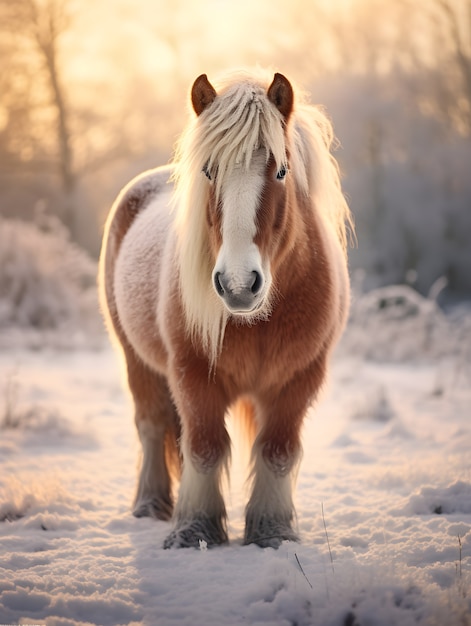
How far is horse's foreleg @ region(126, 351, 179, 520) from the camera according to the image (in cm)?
333

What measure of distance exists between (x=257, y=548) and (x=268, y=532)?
0.35 ft

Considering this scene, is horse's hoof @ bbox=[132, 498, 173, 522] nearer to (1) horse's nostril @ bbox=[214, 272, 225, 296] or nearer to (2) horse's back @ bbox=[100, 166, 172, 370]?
(2) horse's back @ bbox=[100, 166, 172, 370]

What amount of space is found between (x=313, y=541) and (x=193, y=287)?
1247 millimetres

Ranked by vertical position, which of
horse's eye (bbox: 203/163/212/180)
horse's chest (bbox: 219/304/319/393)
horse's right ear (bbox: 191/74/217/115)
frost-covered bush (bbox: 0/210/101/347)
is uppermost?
frost-covered bush (bbox: 0/210/101/347)

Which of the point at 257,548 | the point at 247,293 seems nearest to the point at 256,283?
the point at 247,293

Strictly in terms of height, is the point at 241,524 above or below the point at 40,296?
below

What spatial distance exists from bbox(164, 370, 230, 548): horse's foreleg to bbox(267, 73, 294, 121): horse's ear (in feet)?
3.85

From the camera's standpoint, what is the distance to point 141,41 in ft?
48.9

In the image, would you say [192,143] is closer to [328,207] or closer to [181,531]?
[328,207]

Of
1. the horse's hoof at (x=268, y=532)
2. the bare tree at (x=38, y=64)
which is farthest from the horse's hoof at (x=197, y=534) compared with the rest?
the bare tree at (x=38, y=64)

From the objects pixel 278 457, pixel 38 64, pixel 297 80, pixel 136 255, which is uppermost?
pixel 38 64

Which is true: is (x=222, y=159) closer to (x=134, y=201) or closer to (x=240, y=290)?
(x=240, y=290)

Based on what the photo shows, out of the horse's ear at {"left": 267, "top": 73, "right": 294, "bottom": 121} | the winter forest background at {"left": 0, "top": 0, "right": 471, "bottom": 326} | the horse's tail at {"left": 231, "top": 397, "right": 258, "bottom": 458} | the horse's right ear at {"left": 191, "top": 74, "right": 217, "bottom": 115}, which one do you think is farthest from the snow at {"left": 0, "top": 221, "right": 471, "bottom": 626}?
the winter forest background at {"left": 0, "top": 0, "right": 471, "bottom": 326}

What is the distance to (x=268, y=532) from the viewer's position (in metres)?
2.69
